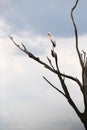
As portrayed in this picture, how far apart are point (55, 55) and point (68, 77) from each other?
1444 mm

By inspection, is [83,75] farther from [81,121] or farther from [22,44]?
[22,44]

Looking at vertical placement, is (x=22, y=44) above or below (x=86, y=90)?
above

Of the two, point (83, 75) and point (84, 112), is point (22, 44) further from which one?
point (84, 112)

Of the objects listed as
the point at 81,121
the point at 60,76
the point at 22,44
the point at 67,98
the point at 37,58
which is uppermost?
the point at 22,44

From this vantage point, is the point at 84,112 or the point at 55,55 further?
the point at 84,112

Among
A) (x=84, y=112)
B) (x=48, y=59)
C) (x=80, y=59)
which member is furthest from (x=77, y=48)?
(x=84, y=112)

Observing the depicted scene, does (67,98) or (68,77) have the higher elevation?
(68,77)

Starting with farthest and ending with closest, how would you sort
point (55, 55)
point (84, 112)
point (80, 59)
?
1. point (80, 59)
2. point (84, 112)
3. point (55, 55)

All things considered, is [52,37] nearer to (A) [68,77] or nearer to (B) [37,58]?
(B) [37,58]

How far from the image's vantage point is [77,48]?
1088 cm

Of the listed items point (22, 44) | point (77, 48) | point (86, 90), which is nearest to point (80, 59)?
point (77, 48)

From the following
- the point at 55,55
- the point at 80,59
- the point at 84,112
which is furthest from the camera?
the point at 80,59

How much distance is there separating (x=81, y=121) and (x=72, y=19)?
3173 millimetres

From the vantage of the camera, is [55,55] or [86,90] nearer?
[55,55]
